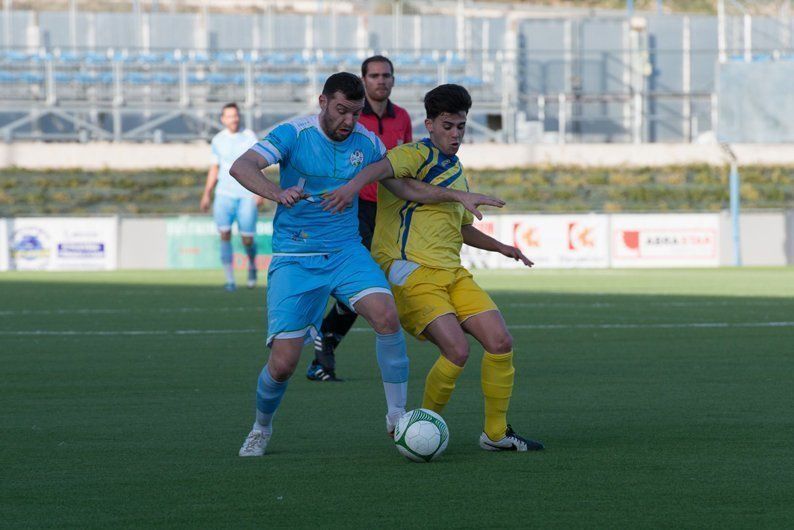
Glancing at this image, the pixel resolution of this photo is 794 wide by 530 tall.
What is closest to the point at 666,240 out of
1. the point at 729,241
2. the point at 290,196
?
the point at 729,241

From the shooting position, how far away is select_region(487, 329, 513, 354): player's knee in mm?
Answer: 6184

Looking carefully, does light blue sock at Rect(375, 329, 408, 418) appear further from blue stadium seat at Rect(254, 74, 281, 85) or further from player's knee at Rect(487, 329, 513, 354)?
blue stadium seat at Rect(254, 74, 281, 85)

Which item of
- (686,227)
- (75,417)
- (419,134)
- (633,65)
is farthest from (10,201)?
(75,417)

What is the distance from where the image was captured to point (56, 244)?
26484 millimetres

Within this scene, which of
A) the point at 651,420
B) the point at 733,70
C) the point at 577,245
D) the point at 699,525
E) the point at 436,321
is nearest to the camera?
the point at 699,525

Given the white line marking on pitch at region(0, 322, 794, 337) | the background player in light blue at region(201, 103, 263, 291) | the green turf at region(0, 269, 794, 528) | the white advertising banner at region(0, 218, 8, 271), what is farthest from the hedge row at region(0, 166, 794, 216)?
the green turf at region(0, 269, 794, 528)

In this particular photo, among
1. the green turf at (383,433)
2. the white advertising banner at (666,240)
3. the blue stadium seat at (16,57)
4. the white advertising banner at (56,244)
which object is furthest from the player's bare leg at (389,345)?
the blue stadium seat at (16,57)

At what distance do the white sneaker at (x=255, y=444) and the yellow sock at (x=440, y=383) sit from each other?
32.5 inches

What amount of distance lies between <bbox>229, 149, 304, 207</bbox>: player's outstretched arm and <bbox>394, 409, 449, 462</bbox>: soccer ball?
1105 millimetres

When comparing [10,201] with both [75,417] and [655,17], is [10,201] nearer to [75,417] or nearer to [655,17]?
[655,17]

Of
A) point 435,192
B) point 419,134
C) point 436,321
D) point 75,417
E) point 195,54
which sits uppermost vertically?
point 195,54

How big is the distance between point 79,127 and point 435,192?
31406 millimetres

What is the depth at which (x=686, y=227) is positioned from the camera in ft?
89.0

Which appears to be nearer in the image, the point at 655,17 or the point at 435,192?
the point at 435,192
